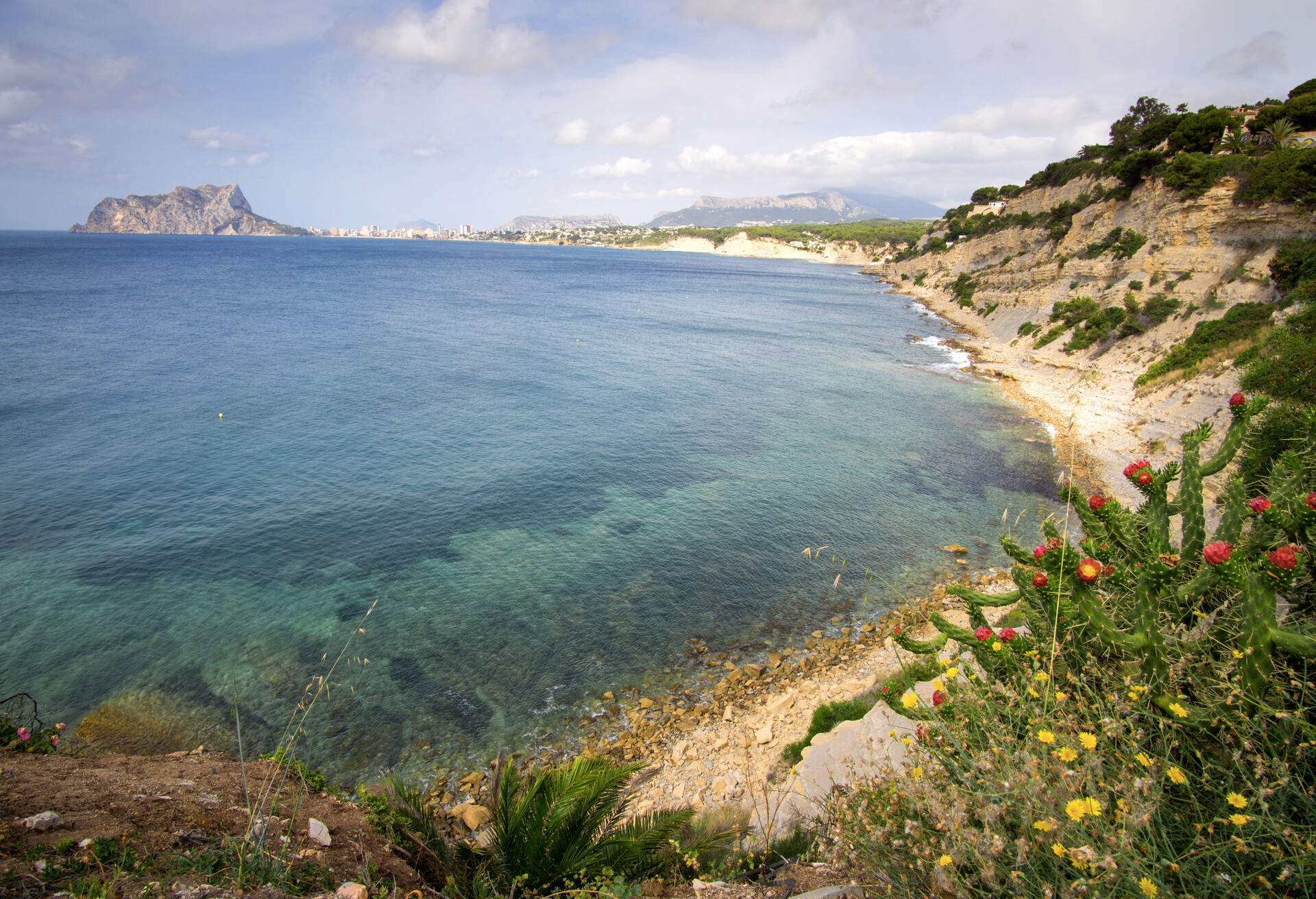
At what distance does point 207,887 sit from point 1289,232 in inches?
1798

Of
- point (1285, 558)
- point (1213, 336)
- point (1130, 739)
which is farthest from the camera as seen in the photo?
point (1213, 336)

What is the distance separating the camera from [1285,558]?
4.49 metres

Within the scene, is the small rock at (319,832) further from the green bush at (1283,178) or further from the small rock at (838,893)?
the green bush at (1283,178)

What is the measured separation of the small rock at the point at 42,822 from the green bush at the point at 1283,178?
46.6 m

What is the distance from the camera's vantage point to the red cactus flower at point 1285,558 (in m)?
4.48

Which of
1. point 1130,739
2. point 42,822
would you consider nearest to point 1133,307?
point 1130,739

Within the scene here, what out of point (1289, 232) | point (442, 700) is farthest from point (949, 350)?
point (442, 700)

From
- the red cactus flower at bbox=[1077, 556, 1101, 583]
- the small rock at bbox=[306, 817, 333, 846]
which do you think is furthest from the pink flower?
the small rock at bbox=[306, 817, 333, 846]

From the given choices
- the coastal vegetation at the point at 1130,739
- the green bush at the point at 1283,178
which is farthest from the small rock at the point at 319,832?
the green bush at the point at 1283,178

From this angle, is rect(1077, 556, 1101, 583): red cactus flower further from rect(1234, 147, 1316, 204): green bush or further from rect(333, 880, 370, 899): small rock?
rect(1234, 147, 1316, 204): green bush

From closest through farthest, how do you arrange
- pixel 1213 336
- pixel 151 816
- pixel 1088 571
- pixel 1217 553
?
pixel 1217 553 → pixel 1088 571 → pixel 151 816 → pixel 1213 336

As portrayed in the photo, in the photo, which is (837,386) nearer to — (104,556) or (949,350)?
(949,350)

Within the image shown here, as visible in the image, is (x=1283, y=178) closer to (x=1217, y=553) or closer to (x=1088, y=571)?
(x=1217, y=553)

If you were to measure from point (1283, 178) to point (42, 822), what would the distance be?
4720cm
